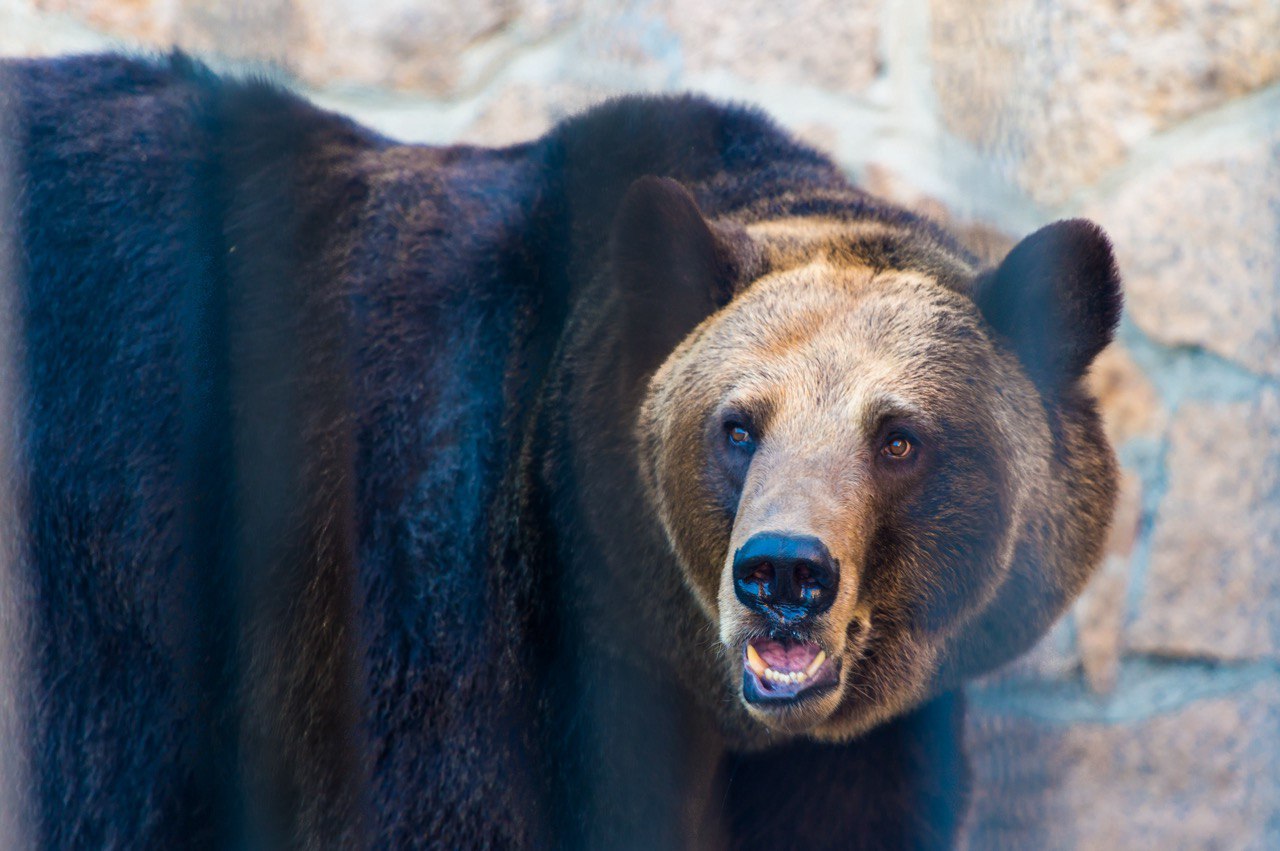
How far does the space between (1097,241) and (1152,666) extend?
7.34 ft

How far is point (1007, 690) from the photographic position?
3920mm

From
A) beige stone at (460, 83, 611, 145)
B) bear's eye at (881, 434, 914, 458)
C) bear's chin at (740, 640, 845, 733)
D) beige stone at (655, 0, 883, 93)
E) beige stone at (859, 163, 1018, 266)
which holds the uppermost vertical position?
beige stone at (655, 0, 883, 93)

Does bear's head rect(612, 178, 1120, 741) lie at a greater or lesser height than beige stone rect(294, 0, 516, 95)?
lesser

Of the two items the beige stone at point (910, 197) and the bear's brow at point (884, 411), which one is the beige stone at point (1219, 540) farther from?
the bear's brow at point (884, 411)

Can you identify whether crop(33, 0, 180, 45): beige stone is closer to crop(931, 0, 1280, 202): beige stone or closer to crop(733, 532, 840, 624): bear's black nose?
crop(931, 0, 1280, 202): beige stone

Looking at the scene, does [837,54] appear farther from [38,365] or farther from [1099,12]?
[38,365]

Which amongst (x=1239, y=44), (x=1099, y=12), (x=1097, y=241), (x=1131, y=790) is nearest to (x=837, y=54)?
(x=1099, y=12)

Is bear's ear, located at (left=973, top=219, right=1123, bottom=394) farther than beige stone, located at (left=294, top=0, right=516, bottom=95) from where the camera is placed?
No

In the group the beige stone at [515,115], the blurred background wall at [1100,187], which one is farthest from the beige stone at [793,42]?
the beige stone at [515,115]

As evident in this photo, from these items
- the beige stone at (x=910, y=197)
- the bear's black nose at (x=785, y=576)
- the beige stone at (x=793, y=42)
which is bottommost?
the bear's black nose at (x=785, y=576)

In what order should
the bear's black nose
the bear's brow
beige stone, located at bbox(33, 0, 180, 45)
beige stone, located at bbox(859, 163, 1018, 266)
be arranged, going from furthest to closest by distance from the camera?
beige stone, located at bbox(33, 0, 180, 45), beige stone, located at bbox(859, 163, 1018, 266), the bear's brow, the bear's black nose

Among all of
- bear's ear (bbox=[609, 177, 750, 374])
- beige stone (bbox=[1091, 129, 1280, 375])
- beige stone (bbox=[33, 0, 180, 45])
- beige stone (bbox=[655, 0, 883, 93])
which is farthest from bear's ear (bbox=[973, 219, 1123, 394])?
beige stone (bbox=[33, 0, 180, 45])

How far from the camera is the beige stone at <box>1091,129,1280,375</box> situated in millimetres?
3826

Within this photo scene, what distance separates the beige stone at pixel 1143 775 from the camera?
4023mm
